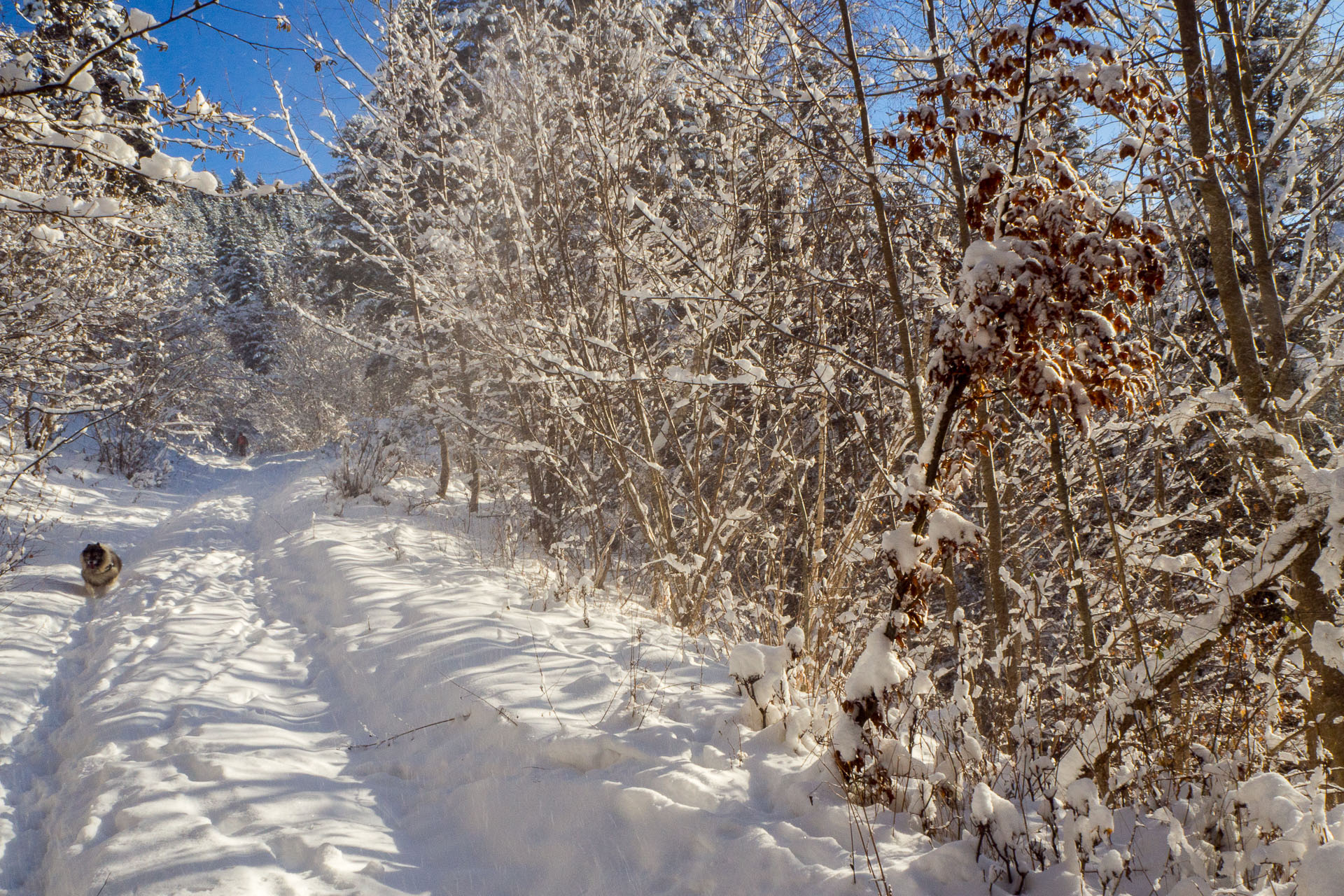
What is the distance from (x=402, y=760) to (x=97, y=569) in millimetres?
5710

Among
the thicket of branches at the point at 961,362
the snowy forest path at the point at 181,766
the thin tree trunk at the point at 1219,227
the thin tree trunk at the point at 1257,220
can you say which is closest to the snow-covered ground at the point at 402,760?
the snowy forest path at the point at 181,766

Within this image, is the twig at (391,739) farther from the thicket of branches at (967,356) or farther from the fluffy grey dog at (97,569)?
the fluffy grey dog at (97,569)

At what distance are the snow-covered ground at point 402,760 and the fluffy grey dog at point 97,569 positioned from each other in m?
0.60

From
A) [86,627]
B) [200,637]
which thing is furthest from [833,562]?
[86,627]

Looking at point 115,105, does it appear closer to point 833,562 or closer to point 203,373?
point 833,562

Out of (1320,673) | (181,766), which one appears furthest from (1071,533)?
(181,766)

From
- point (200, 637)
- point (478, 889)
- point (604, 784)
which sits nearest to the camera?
point (478, 889)

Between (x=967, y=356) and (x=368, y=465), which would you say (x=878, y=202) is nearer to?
(x=967, y=356)

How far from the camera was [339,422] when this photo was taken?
23719 mm

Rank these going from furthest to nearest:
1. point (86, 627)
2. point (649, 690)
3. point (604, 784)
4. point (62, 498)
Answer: point (62, 498), point (86, 627), point (649, 690), point (604, 784)

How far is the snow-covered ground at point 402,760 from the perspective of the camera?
235 centimetres

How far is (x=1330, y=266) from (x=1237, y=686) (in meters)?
3.36

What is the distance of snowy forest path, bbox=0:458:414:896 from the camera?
8.18 ft

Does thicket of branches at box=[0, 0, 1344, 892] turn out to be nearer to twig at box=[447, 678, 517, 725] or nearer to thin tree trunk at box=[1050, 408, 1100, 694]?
thin tree trunk at box=[1050, 408, 1100, 694]
